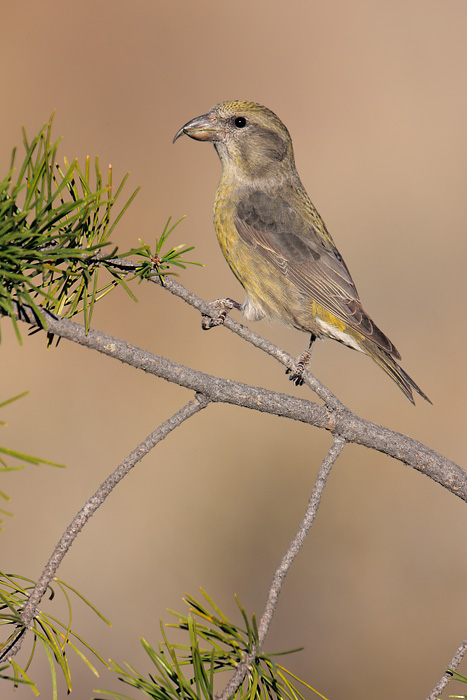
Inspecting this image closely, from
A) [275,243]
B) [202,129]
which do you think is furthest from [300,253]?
[202,129]

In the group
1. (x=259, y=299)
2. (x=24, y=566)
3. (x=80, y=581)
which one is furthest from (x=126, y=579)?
(x=259, y=299)

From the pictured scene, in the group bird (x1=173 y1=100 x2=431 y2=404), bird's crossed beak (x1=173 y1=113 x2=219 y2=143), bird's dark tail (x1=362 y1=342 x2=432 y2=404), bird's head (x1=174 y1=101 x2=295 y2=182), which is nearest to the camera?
bird's dark tail (x1=362 y1=342 x2=432 y2=404)

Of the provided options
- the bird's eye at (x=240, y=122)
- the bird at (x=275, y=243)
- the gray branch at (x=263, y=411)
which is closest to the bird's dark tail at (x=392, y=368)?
the bird at (x=275, y=243)

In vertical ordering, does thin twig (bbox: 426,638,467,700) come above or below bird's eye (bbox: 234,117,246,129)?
below

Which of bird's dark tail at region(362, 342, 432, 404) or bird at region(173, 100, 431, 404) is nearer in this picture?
bird's dark tail at region(362, 342, 432, 404)

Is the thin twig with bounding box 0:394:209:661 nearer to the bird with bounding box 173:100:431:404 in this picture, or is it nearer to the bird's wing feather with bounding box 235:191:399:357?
the bird with bounding box 173:100:431:404

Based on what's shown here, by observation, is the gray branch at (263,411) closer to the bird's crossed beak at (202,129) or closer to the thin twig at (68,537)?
the thin twig at (68,537)

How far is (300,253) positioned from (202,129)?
3.34 ft

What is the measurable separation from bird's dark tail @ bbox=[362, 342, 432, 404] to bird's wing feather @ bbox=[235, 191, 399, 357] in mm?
104

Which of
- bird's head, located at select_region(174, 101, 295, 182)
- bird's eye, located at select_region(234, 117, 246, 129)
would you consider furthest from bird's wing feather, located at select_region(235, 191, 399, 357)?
bird's eye, located at select_region(234, 117, 246, 129)

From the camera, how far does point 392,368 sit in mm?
3686

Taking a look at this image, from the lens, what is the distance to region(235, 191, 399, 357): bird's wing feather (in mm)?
3959

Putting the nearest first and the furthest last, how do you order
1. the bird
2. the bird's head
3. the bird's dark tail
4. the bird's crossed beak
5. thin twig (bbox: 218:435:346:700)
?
thin twig (bbox: 218:435:346:700)
the bird's dark tail
the bird
the bird's crossed beak
the bird's head

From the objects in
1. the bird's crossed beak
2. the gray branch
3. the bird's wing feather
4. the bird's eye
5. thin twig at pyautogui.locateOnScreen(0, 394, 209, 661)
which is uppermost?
the bird's eye
